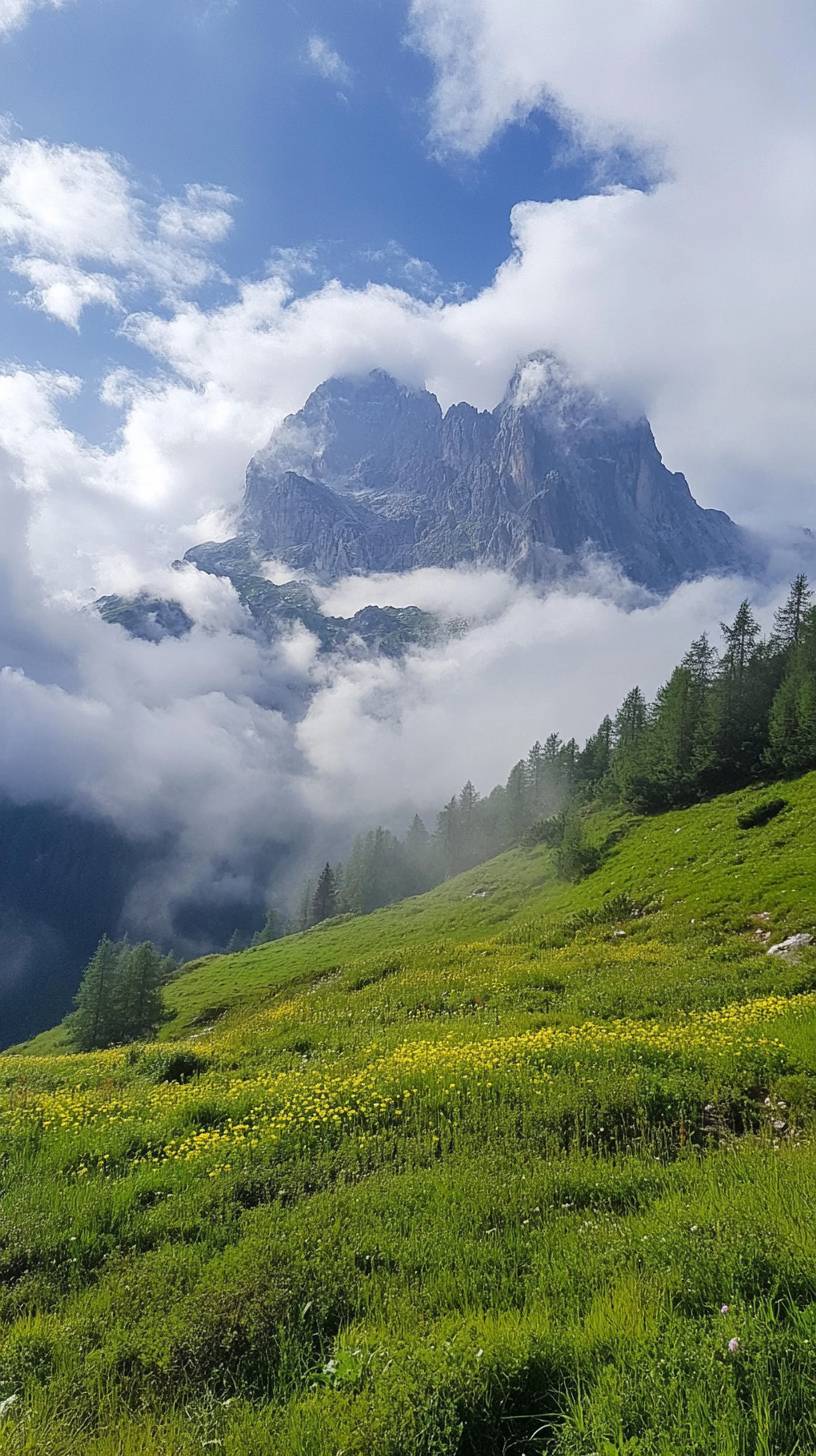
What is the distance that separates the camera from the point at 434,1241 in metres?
7.52

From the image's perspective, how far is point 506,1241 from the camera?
7.44 meters

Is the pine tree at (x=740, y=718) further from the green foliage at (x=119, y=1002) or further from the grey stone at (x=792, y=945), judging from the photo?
the green foliage at (x=119, y=1002)

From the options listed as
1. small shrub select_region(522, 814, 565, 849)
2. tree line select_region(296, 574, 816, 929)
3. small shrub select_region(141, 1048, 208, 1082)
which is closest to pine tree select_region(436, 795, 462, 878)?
tree line select_region(296, 574, 816, 929)

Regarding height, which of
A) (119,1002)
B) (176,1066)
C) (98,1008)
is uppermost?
(176,1066)

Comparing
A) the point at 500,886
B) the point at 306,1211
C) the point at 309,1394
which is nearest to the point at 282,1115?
the point at 306,1211

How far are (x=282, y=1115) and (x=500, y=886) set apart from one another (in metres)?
63.7

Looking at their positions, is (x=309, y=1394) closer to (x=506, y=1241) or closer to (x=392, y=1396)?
(x=392, y=1396)

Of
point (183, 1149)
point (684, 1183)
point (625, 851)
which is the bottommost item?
point (684, 1183)

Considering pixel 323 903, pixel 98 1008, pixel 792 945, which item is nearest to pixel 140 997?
pixel 98 1008

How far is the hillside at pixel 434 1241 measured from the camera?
4.85m

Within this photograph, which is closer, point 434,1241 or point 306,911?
point 434,1241

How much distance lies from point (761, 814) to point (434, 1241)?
1730 inches

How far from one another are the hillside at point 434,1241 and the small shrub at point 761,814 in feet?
92.2

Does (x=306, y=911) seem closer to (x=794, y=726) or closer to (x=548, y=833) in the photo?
(x=548, y=833)
